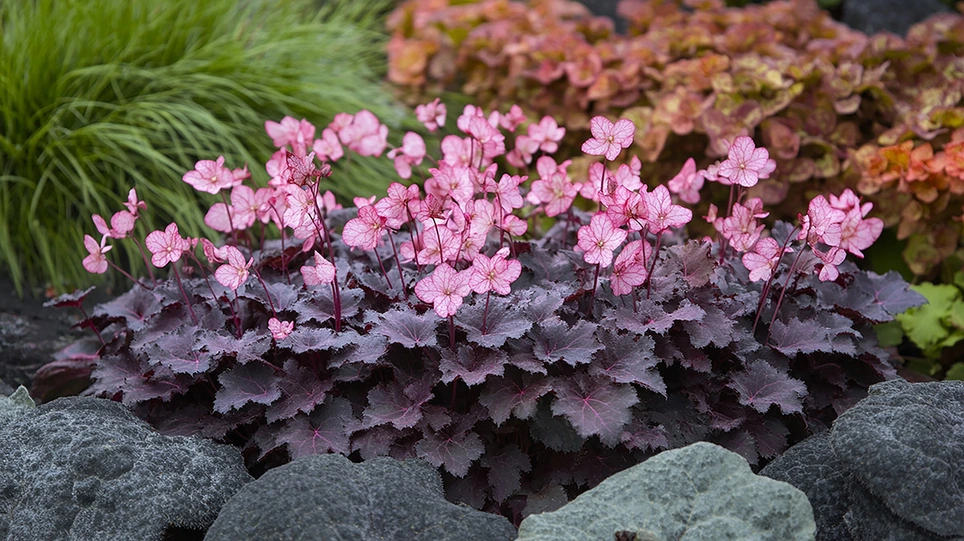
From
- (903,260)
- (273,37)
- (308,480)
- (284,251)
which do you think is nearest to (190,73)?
(273,37)

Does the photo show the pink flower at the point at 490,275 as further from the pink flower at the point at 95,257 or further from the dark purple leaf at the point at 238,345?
the pink flower at the point at 95,257

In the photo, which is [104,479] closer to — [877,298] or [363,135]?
[363,135]

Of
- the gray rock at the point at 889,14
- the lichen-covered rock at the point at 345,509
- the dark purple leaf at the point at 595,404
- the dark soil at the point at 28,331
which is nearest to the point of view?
the lichen-covered rock at the point at 345,509

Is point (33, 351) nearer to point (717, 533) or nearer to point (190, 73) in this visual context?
point (190, 73)

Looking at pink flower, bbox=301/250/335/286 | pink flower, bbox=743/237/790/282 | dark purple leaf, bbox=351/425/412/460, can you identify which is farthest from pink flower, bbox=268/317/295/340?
pink flower, bbox=743/237/790/282

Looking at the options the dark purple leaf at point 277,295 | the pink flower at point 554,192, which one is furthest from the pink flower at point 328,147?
the pink flower at point 554,192

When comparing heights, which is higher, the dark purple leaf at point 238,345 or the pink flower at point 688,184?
the pink flower at point 688,184
